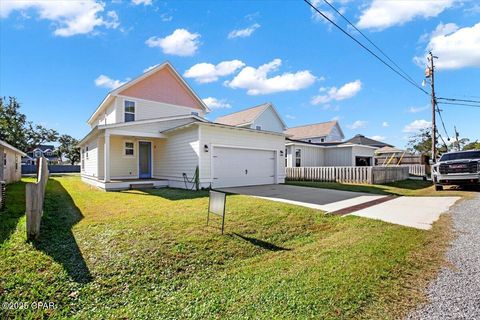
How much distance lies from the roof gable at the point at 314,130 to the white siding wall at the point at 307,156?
9098 millimetres

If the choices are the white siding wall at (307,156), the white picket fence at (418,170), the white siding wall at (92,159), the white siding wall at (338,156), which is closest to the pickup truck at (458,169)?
the white picket fence at (418,170)

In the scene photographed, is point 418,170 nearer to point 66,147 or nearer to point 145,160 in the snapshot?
point 145,160

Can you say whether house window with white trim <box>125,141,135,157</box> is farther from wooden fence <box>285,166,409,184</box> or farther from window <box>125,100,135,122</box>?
wooden fence <box>285,166,409,184</box>

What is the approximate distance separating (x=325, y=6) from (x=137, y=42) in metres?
10.4

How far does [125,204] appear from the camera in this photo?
8.09 meters

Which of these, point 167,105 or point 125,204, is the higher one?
point 167,105

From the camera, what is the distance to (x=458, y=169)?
1188 centimetres

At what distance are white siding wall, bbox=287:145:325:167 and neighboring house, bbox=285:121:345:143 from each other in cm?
778

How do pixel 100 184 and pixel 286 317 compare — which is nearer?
pixel 286 317

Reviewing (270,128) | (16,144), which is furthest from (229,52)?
(16,144)

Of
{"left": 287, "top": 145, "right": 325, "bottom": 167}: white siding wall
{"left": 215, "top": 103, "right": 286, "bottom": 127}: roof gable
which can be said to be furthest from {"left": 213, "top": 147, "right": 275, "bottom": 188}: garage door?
{"left": 215, "top": 103, "right": 286, "bottom": 127}: roof gable

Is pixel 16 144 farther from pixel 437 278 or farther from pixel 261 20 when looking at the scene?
pixel 437 278

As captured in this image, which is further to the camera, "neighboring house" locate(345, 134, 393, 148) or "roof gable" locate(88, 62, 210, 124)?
"neighboring house" locate(345, 134, 393, 148)

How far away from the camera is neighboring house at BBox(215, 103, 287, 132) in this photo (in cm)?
2420
